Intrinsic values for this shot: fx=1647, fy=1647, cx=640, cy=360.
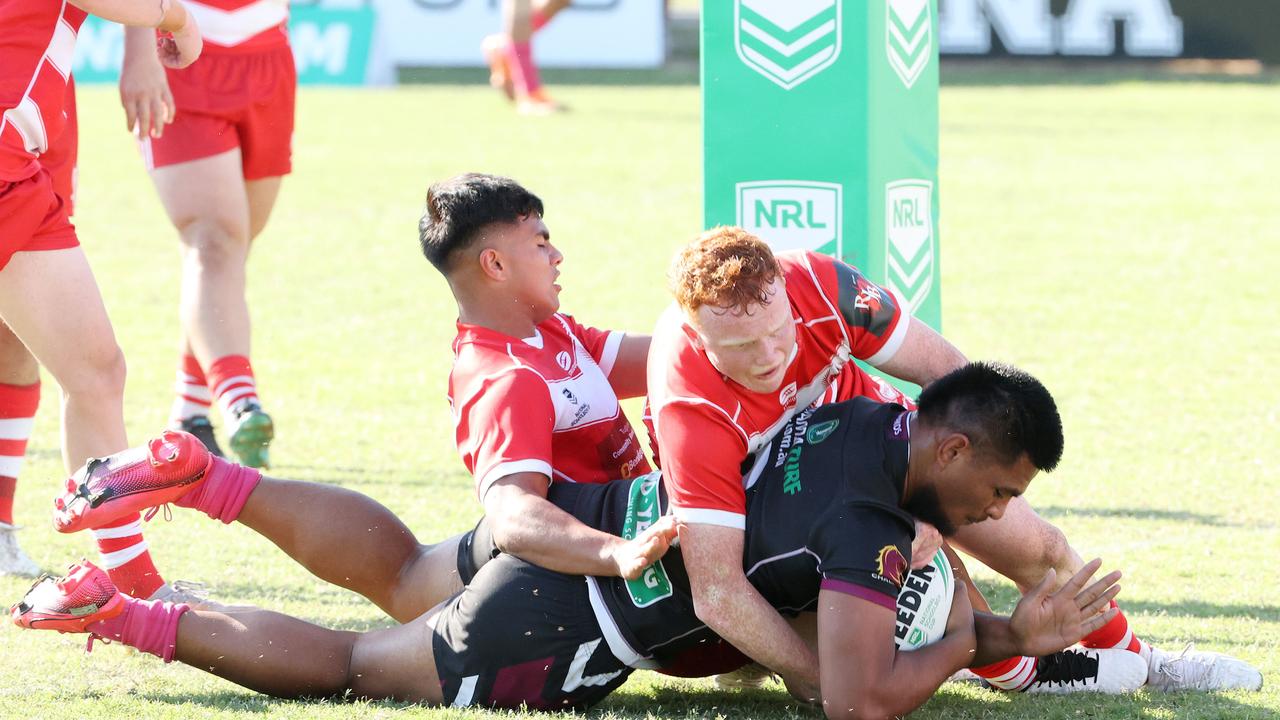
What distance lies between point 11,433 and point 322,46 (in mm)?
16915

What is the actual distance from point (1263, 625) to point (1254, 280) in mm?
5725

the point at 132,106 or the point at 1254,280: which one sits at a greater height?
the point at 132,106

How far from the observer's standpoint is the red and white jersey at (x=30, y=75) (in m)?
4.04

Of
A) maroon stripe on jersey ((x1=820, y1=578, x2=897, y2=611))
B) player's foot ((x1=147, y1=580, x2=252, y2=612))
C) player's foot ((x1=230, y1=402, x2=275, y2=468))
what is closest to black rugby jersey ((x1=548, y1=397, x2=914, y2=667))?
maroon stripe on jersey ((x1=820, y1=578, x2=897, y2=611))

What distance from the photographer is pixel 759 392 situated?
3.64m

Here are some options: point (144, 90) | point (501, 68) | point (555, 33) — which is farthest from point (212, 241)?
point (555, 33)

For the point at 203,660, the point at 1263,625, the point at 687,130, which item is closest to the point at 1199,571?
the point at 1263,625

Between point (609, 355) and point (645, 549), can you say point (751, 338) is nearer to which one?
point (645, 549)

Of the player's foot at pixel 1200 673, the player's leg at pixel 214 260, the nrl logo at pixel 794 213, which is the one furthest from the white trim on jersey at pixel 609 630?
the player's leg at pixel 214 260

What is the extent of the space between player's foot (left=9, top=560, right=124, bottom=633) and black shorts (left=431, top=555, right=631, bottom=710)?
773 millimetres

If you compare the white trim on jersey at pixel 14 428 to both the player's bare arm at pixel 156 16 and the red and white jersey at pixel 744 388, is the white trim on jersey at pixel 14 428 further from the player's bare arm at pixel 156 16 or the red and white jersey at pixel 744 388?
the red and white jersey at pixel 744 388

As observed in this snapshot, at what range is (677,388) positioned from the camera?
11.7ft

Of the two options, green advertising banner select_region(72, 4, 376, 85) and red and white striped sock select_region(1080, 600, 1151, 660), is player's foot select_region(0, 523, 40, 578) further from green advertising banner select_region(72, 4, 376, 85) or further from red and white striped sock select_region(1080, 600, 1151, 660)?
green advertising banner select_region(72, 4, 376, 85)

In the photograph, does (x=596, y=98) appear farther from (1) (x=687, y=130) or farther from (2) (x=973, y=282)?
(2) (x=973, y=282)
